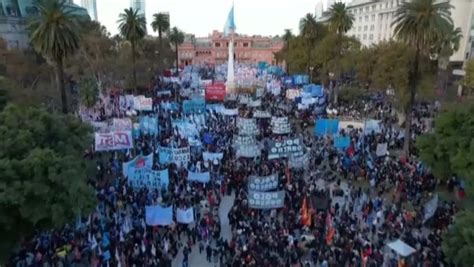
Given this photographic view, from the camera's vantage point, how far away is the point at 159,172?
20.5m

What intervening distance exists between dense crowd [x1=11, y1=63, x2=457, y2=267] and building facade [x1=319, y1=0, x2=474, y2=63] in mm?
41090

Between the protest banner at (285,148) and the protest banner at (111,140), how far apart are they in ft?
25.3

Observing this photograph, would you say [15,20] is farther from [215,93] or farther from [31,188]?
[31,188]

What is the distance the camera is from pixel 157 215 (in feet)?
58.5

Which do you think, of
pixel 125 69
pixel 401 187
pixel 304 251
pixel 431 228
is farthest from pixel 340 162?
pixel 125 69

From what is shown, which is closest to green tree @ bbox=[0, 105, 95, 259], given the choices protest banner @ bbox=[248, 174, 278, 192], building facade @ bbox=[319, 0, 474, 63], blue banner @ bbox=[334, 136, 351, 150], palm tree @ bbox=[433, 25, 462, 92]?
protest banner @ bbox=[248, 174, 278, 192]

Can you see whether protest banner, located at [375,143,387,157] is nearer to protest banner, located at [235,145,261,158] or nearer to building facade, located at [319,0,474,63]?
protest banner, located at [235,145,261,158]

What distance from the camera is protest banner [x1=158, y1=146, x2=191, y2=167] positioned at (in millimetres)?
23719

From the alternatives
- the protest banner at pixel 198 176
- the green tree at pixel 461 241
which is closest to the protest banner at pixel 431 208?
the green tree at pixel 461 241

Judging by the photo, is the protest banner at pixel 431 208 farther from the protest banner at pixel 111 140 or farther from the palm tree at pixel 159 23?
the palm tree at pixel 159 23

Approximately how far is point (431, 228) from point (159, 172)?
12405mm

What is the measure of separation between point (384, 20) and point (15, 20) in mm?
68382

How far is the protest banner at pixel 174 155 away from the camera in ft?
77.8

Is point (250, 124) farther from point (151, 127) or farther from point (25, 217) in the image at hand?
point (25, 217)
